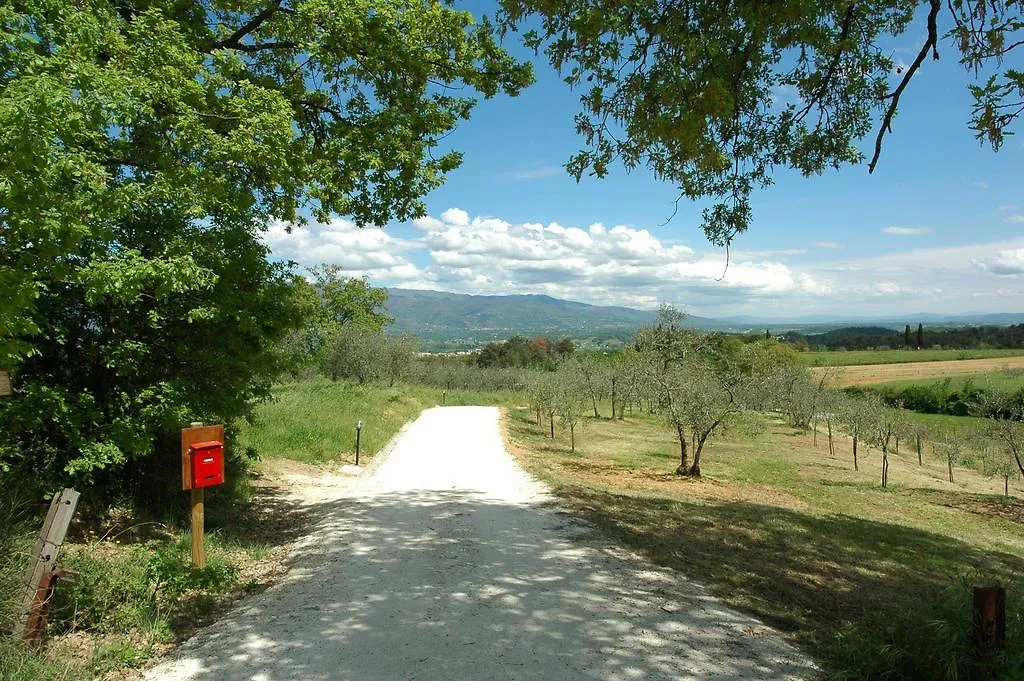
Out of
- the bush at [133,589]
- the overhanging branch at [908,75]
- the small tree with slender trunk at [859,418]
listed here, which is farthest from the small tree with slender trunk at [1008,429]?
the bush at [133,589]

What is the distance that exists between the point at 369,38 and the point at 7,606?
724 cm

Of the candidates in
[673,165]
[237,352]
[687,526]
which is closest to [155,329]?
[237,352]

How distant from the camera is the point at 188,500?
8.03 m

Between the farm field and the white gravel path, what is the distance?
190ft

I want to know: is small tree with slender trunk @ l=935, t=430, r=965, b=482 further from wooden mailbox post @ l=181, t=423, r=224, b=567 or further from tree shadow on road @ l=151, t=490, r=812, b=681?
wooden mailbox post @ l=181, t=423, r=224, b=567

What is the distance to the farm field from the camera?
209 ft

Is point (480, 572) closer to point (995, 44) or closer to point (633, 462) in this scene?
point (995, 44)

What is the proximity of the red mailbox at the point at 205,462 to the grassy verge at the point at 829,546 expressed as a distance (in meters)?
4.96

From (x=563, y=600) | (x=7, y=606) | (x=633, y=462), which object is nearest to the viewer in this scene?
(x=7, y=606)

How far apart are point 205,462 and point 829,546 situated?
836 centimetres

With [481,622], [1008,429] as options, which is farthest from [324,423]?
[1008,429]

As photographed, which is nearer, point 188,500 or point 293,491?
point 188,500

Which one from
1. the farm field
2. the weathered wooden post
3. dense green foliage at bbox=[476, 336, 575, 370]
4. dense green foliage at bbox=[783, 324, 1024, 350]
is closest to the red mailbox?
the weathered wooden post

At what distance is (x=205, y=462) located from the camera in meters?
5.99
